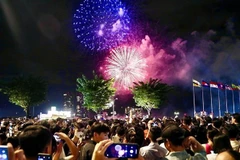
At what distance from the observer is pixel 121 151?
124 inches

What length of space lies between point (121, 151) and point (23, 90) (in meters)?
40.0

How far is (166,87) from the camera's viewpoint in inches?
1703

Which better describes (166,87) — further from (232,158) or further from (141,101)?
(232,158)

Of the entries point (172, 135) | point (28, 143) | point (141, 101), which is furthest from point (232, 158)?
point (141, 101)

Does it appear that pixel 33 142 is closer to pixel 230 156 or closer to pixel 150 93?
pixel 230 156

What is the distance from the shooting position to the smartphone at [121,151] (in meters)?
3.13

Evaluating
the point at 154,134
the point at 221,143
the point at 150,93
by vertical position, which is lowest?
the point at 221,143

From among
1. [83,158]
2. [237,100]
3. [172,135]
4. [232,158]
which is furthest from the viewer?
[237,100]

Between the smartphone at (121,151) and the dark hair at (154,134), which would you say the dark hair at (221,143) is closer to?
the dark hair at (154,134)

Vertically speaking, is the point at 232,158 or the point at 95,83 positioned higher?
the point at 95,83

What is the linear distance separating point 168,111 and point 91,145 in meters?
57.7

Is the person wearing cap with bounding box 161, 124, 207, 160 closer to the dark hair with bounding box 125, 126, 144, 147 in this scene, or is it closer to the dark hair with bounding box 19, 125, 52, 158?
the dark hair with bounding box 19, 125, 52, 158

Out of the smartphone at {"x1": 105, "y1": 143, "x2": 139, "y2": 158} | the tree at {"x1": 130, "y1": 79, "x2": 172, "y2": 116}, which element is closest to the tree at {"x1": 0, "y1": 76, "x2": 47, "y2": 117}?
the tree at {"x1": 130, "y1": 79, "x2": 172, "y2": 116}

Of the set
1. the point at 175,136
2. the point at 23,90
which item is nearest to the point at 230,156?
the point at 175,136
